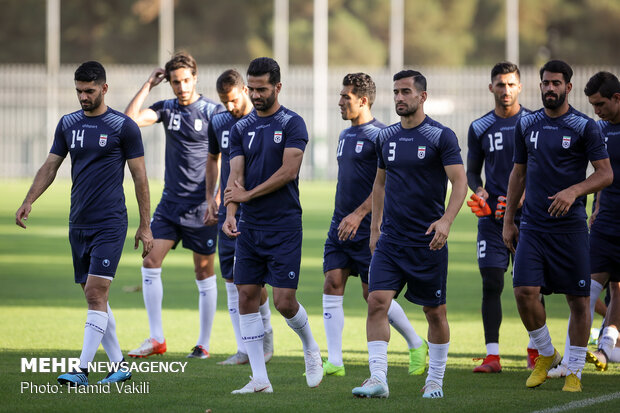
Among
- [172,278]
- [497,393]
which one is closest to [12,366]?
[497,393]

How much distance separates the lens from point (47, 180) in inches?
338

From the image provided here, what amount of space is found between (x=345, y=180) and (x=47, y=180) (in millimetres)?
2729

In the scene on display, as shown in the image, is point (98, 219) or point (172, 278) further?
point (172, 278)

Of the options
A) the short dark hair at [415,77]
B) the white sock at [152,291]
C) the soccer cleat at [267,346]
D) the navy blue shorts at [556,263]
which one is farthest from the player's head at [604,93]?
the white sock at [152,291]

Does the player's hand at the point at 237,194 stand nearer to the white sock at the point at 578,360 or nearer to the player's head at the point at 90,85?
the player's head at the point at 90,85

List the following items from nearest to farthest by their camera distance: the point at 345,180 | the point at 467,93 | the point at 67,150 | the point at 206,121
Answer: the point at 67,150
the point at 345,180
the point at 206,121
the point at 467,93

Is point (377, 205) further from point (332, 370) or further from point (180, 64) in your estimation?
point (180, 64)

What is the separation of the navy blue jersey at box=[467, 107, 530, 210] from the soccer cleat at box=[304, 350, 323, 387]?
248 centimetres

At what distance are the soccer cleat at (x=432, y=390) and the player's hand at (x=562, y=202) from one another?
5.46 feet

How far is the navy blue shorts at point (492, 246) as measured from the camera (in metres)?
9.57

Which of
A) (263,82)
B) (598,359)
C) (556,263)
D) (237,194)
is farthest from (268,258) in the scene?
(598,359)

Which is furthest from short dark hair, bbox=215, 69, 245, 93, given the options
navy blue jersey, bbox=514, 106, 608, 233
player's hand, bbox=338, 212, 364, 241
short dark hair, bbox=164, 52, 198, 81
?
navy blue jersey, bbox=514, 106, 608, 233

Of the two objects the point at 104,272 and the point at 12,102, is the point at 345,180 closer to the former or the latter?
the point at 104,272

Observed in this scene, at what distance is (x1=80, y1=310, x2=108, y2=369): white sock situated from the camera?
8045 mm
